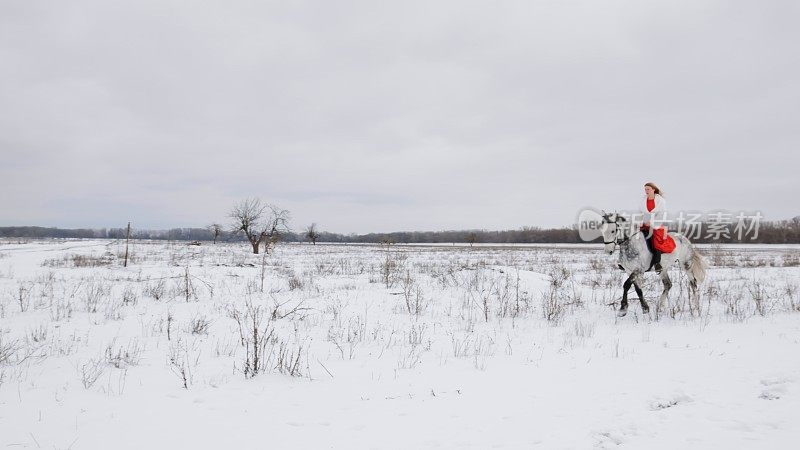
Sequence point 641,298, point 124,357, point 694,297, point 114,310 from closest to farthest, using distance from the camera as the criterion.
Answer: point 124,357
point 641,298
point 114,310
point 694,297

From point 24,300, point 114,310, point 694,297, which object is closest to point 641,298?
point 694,297

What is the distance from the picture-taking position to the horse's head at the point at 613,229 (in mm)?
8109

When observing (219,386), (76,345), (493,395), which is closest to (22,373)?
(76,345)

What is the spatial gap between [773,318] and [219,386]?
356 inches

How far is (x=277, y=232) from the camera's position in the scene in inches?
1705

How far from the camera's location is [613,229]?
812 cm

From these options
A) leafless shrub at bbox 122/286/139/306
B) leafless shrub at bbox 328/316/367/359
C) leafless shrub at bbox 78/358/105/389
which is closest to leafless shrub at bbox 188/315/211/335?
leafless shrub at bbox 78/358/105/389

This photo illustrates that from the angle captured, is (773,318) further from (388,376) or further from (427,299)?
(388,376)

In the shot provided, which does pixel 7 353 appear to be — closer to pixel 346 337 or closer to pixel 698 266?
pixel 346 337

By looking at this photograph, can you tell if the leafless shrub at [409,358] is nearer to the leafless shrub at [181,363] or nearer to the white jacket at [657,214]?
the leafless shrub at [181,363]

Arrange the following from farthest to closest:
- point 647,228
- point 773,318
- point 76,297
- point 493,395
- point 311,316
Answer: point 76,297, point 647,228, point 311,316, point 773,318, point 493,395

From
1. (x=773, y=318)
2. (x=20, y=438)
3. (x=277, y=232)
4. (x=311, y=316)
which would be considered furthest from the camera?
(x=277, y=232)

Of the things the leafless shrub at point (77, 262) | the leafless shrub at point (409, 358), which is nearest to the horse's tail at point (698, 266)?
the leafless shrub at point (409, 358)

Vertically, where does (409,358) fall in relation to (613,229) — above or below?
below
